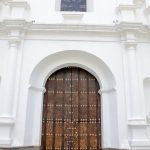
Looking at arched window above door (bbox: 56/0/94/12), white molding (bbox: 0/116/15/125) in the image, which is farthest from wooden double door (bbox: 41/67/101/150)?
arched window above door (bbox: 56/0/94/12)

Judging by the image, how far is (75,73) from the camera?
23.4ft

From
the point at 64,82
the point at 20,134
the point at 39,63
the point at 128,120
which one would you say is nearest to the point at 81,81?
the point at 64,82

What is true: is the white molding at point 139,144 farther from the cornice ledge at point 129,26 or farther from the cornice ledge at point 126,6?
the cornice ledge at point 126,6

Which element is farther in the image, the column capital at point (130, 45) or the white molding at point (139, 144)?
the column capital at point (130, 45)

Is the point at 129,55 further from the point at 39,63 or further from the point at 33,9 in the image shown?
the point at 33,9

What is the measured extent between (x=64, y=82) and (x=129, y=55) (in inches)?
79.9

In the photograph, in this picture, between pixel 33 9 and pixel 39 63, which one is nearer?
pixel 39 63

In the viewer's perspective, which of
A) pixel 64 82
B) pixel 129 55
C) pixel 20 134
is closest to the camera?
pixel 20 134

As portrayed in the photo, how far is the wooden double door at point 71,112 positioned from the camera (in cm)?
643

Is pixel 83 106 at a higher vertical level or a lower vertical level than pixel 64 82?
lower

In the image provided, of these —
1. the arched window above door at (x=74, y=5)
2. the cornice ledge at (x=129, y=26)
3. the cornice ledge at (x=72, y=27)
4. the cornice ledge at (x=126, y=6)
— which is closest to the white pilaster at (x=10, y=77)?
the cornice ledge at (x=72, y=27)

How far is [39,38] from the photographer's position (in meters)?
6.74

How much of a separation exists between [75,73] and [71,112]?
1.20 metres

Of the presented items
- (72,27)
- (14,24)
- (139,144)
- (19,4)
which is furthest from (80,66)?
(139,144)
